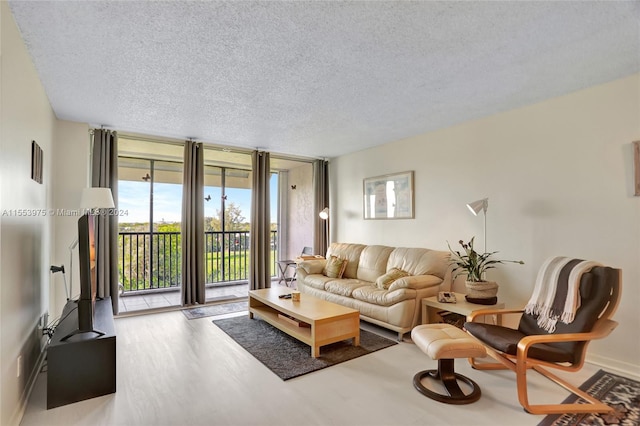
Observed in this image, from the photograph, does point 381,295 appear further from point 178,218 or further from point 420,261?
point 178,218

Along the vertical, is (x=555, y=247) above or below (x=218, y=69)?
below

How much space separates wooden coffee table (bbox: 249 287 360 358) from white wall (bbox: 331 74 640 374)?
179cm

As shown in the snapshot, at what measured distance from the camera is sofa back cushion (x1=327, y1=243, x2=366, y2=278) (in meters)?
5.02

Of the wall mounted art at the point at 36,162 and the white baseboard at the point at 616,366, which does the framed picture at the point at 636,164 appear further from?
the wall mounted art at the point at 36,162

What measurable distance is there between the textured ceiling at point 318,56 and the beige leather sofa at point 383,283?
1.83 metres

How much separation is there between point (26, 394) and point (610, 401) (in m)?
4.18

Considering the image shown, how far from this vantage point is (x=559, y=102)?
10.6ft

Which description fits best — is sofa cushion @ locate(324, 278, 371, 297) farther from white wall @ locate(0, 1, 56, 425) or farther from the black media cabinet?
white wall @ locate(0, 1, 56, 425)

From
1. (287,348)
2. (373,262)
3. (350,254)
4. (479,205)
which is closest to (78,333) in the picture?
(287,348)

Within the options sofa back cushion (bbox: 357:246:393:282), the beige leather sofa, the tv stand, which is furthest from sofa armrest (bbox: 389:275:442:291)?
the tv stand

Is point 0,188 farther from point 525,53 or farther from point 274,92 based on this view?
point 525,53

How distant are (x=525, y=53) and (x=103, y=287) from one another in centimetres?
521

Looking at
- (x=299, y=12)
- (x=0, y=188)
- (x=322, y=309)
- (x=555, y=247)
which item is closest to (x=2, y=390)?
(x=0, y=188)

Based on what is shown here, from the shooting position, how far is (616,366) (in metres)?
2.81
